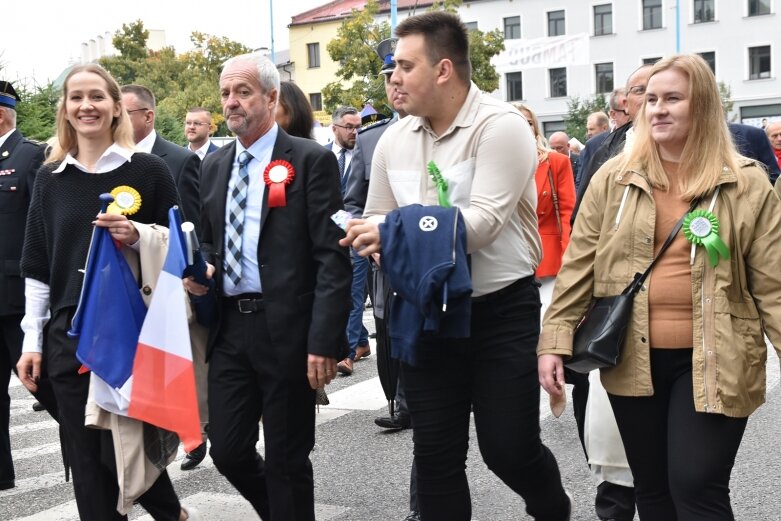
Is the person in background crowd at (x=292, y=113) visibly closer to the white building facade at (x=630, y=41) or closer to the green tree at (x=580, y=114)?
the white building facade at (x=630, y=41)

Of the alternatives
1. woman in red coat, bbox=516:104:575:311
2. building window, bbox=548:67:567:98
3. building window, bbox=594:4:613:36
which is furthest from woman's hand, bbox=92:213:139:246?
building window, bbox=548:67:567:98

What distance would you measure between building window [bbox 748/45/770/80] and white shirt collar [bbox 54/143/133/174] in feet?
197

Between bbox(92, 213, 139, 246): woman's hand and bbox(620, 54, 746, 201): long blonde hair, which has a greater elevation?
bbox(620, 54, 746, 201): long blonde hair

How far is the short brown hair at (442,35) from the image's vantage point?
3969 millimetres

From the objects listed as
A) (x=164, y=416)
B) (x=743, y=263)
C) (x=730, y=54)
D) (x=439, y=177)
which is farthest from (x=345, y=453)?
(x=730, y=54)

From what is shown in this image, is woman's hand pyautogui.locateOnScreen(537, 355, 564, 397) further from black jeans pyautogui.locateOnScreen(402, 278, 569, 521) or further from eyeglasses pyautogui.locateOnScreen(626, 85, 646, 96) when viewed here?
eyeglasses pyautogui.locateOnScreen(626, 85, 646, 96)

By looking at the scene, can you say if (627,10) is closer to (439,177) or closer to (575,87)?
(575,87)

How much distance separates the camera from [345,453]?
263 inches

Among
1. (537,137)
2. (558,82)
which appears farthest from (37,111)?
(558,82)

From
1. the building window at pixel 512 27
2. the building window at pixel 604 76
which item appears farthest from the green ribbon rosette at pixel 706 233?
the building window at pixel 512 27

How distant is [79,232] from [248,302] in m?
0.77

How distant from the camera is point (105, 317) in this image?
14.1 feet

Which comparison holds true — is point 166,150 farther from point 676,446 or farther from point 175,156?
point 676,446

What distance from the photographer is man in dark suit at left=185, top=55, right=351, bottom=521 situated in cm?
427
